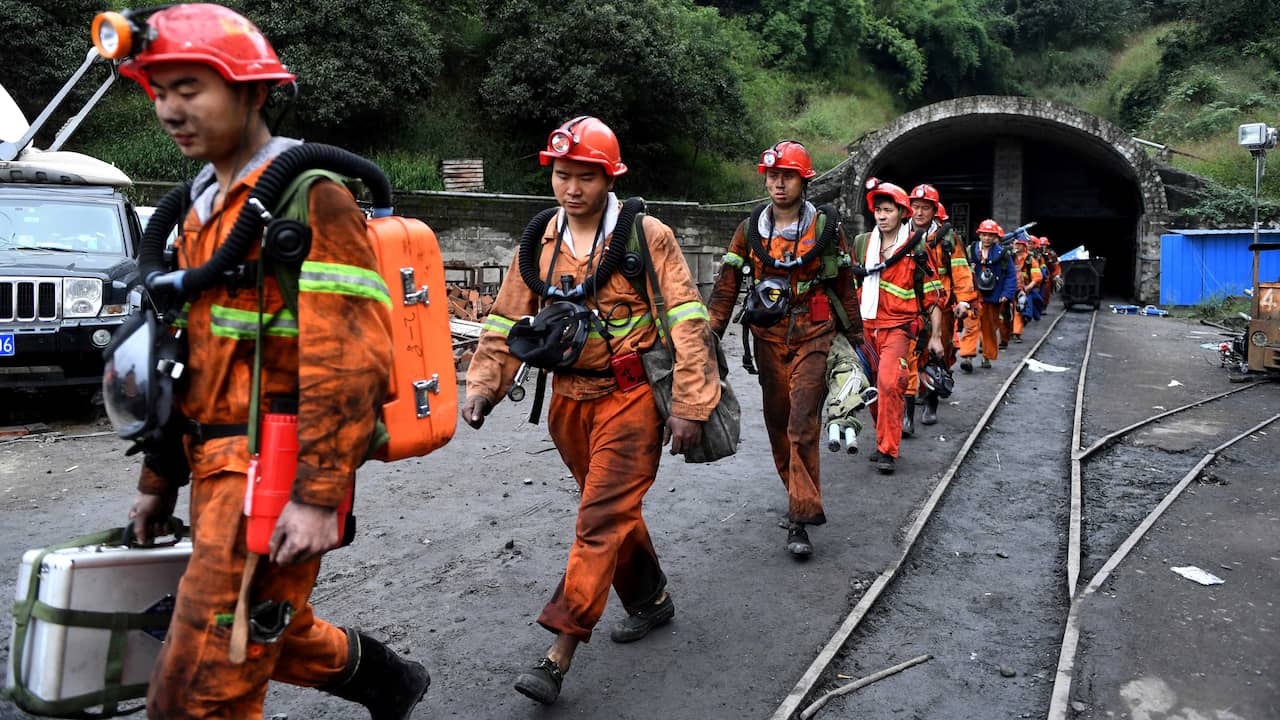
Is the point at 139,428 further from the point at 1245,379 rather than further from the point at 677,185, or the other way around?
the point at 677,185

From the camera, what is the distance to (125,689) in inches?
101

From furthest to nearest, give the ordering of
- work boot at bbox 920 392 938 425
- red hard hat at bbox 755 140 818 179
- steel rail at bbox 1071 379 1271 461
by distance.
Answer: work boot at bbox 920 392 938 425
steel rail at bbox 1071 379 1271 461
red hard hat at bbox 755 140 818 179

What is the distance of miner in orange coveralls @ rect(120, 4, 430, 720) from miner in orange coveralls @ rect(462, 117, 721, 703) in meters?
1.47

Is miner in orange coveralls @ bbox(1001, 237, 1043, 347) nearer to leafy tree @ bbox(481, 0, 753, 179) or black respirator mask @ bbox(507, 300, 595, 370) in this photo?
leafy tree @ bbox(481, 0, 753, 179)

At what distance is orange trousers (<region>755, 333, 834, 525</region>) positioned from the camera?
5734mm

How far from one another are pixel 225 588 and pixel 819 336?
4.13 meters

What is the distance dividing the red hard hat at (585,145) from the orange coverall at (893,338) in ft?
14.1


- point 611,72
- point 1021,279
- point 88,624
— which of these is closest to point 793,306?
point 88,624

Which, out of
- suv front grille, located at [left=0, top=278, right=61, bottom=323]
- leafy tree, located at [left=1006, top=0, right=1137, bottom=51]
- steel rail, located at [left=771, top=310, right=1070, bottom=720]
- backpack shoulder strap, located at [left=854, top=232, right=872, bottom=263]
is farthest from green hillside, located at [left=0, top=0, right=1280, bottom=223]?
steel rail, located at [left=771, top=310, right=1070, bottom=720]

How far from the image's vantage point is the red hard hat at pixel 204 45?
234 centimetres

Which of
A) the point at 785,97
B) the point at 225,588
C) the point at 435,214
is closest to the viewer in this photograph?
the point at 225,588

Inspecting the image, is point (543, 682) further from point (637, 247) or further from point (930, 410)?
point (930, 410)

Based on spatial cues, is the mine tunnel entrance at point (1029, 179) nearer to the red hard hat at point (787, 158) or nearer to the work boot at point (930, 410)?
the work boot at point (930, 410)

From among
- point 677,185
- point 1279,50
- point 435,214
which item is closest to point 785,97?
point 677,185
